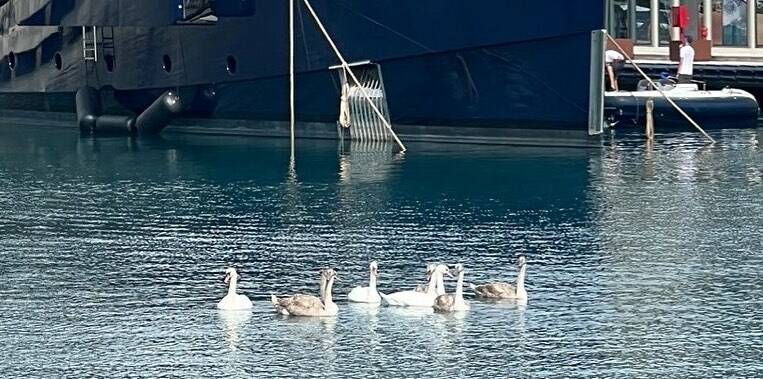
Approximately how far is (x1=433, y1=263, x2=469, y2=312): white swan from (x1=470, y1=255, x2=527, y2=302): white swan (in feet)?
1.29

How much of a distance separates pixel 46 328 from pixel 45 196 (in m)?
10.7

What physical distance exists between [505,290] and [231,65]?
20.1 m

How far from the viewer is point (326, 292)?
17156 millimetres

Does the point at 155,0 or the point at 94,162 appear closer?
the point at 94,162

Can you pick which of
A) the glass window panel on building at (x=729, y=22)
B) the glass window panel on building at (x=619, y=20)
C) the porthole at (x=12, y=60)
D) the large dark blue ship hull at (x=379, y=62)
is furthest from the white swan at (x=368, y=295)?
the porthole at (x=12, y=60)

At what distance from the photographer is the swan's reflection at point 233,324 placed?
16.3 metres

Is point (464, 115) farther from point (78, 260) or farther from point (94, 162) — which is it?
point (78, 260)

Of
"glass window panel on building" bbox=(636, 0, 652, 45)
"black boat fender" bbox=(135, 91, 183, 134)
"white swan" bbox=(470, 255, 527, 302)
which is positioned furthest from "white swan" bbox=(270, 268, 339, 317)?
"glass window panel on building" bbox=(636, 0, 652, 45)

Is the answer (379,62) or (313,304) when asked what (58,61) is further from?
(313,304)

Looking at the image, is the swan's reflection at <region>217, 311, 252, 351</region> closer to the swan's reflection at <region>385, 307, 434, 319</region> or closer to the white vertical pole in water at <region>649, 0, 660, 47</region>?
the swan's reflection at <region>385, 307, 434, 319</region>

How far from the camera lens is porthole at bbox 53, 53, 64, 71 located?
1673 inches

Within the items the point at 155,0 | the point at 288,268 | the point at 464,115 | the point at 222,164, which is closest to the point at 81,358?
the point at 288,268

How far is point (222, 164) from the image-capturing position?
32.3 m

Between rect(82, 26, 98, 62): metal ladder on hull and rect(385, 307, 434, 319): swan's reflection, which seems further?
rect(82, 26, 98, 62): metal ladder on hull
